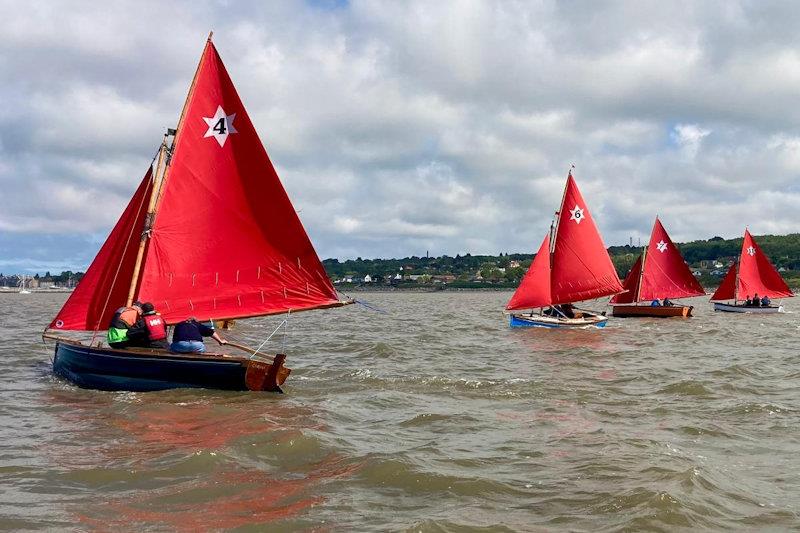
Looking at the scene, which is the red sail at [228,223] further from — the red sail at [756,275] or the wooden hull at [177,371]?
the red sail at [756,275]

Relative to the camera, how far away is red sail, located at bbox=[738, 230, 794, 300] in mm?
64625

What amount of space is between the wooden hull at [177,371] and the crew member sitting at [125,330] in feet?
1.13

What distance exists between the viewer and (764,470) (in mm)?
9828

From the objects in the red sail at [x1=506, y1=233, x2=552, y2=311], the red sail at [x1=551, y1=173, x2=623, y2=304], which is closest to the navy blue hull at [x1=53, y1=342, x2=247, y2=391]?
the red sail at [x1=506, y1=233, x2=552, y2=311]

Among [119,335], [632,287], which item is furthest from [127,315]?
[632,287]

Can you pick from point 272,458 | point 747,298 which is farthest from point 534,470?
point 747,298

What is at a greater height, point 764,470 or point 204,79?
point 204,79

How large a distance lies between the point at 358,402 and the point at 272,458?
533 centimetres

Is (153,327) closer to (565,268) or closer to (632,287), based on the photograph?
(565,268)

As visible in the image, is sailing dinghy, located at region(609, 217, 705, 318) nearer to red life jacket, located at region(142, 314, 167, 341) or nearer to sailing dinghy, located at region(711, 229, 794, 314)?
sailing dinghy, located at region(711, 229, 794, 314)

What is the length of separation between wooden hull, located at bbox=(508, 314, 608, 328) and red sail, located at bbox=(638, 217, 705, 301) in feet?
51.2

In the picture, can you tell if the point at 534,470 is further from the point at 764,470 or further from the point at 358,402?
the point at 358,402

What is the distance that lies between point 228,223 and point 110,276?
387 centimetres

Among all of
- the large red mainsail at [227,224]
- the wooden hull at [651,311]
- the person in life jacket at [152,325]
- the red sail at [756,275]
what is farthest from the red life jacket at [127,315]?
the red sail at [756,275]
